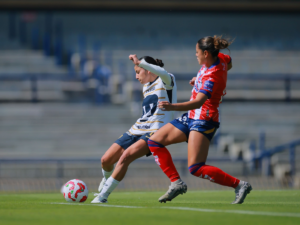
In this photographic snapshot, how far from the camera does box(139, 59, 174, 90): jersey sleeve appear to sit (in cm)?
614

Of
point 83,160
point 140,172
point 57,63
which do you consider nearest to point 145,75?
point 83,160

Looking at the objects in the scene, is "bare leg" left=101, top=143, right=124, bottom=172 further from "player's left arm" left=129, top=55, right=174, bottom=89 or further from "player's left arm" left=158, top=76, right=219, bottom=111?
"player's left arm" left=158, top=76, right=219, bottom=111

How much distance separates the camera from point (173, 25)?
98.8 ft

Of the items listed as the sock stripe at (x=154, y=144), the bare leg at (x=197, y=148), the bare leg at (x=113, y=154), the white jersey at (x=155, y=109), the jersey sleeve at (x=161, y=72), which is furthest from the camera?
the bare leg at (x=113, y=154)

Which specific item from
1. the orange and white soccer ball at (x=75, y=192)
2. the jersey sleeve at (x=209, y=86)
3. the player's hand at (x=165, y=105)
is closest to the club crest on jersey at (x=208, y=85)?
the jersey sleeve at (x=209, y=86)

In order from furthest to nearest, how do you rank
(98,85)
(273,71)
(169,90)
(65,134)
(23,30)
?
1. (23,30)
2. (273,71)
3. (98,85)
4. (65,134)
5. (169,90)

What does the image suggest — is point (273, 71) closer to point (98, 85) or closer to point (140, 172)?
point (98, 85)

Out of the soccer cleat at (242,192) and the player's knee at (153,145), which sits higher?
the player's knee at (153,145)

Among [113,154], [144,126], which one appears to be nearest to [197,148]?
[144,126]

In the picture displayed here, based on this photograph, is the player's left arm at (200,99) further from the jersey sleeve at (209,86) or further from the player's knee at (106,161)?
the player's knee at (106,161)

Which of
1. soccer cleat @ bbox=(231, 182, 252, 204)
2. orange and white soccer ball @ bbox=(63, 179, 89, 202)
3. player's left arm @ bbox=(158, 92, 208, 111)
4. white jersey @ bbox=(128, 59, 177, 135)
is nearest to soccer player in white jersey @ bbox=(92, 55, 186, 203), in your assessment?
white jersey @ bbox=(128, 59, 177, 135)

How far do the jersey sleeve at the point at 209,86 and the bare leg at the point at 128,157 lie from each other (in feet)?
3.83

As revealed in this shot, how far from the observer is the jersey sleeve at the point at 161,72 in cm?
614

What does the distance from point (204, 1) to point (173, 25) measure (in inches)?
208
